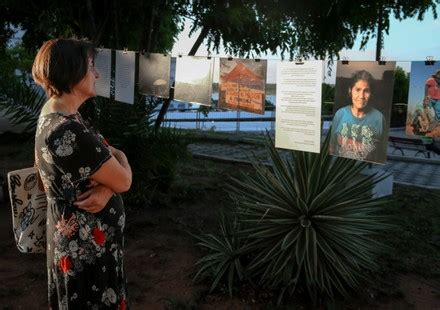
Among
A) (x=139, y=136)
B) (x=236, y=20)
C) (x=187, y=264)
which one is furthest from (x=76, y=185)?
(x=236, y=20)

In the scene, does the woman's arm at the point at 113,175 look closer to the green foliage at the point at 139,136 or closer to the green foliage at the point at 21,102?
the green foliage at the point at 139,136

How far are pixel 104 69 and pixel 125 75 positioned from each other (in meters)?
0.39

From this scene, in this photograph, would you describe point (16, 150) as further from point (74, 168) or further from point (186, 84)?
point (74, 168)

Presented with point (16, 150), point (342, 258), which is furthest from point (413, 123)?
point (16, 150)

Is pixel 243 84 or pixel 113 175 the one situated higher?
pixel 243 84

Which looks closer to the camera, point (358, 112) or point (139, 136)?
point (358, 112)

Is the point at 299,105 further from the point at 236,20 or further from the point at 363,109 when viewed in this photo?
the point at 236,20

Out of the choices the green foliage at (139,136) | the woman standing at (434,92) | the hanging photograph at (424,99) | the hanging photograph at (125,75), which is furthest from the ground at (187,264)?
the woman standing at (434,92)

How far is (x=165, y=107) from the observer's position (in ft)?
20.2

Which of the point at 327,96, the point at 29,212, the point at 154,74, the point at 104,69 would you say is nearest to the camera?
the point at 29,212

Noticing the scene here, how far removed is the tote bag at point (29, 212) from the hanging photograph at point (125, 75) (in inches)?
99.9

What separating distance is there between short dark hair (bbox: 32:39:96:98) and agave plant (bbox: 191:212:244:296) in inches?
85.0

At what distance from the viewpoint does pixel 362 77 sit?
3.12 m

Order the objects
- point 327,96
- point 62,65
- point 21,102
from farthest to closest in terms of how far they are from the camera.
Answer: point 21,102, point 327,96, point 62,65
